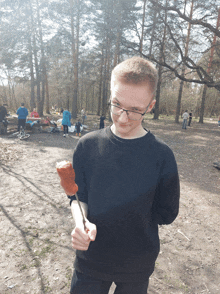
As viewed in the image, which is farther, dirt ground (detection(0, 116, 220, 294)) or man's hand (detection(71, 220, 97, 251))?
dirt ground (detection(0, 116, 220, 294))

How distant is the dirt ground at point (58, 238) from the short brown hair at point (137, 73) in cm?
290

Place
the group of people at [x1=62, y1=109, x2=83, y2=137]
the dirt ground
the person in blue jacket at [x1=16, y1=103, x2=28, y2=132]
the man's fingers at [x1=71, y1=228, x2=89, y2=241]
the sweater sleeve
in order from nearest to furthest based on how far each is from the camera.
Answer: the man's fingers at [x1=71, y1=228, x2=89, y2=241]
the sweater sleeve
the dirt ground
the person in blue jacket at [x1=16, y1=103, x2=28, y2=132]
the group of people at [x1=62, y1=109, x2=83, y2=137]

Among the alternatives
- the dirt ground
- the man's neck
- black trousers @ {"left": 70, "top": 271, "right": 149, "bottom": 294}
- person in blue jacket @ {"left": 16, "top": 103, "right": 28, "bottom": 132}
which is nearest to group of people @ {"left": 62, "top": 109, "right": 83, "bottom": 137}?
person in blue jacket @ {"left": 16, "top": 103, "right": 28, "bottom": 132}

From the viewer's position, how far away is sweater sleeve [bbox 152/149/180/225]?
1.23 metres

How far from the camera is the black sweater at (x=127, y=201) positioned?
1217mm

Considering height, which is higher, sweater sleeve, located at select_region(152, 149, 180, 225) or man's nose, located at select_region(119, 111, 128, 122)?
man's nose, located at select_region(119, 111, 128, 122)

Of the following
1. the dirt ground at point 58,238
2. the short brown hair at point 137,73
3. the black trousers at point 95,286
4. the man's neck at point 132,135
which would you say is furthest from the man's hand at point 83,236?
the dirt ground at point 58,238

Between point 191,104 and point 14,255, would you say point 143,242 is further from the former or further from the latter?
point 191,104

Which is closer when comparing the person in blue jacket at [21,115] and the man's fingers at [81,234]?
the man's fingers at [81,234]

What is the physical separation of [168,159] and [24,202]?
441cm

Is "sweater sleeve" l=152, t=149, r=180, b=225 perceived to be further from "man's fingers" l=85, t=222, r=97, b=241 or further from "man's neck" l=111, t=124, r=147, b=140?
"man's fingers" l=85, t=222, r=97, b=241

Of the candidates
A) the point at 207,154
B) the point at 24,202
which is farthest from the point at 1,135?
the point at 207,154

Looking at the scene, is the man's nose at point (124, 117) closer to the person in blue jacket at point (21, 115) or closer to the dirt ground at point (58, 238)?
the dirt ground at point (58, 238)

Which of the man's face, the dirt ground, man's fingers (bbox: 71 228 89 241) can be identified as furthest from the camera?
the dirt ground
